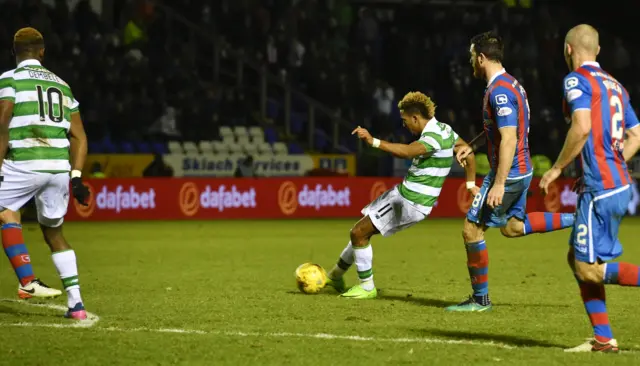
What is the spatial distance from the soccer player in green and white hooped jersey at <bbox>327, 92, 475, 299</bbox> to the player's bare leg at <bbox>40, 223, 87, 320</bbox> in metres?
3.04

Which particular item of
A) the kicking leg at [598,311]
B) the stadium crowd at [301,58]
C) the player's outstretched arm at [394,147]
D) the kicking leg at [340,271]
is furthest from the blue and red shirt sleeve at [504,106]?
the stadium crowd at [301,58]

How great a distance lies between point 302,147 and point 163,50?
4.49 metres

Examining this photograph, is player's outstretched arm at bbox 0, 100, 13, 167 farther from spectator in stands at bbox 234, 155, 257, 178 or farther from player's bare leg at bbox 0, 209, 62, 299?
spectator in stands at bbox 234, 155, 257, 178

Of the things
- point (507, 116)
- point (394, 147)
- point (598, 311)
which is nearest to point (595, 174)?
point (598, 311)

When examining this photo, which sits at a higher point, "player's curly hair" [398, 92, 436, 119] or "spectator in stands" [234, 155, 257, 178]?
"player's curly hair" [398, 92, 436, 119]

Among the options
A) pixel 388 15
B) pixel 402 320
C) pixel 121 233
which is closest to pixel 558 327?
pixel 402 320

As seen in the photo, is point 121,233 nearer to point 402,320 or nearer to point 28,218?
point 28,218

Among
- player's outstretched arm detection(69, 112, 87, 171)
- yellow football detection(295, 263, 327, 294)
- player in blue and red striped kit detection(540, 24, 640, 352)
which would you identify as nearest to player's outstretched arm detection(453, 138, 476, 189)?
yellow football detection(295, 263, 327, 294)

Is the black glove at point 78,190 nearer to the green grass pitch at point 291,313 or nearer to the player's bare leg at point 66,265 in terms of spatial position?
the player's bare leg at point 66,265

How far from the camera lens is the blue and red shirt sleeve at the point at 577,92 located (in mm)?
7199

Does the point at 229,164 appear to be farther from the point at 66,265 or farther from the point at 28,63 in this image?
the point at 66,265

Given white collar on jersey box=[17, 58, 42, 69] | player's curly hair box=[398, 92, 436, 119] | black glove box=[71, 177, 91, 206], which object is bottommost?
black glove box=[71, 177, 91, 206]

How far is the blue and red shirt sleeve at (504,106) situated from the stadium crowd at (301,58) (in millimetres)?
17686

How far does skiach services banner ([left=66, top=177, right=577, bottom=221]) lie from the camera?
24.3 m
